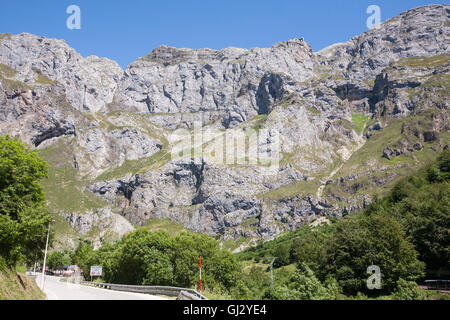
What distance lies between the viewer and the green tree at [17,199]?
25.1 m

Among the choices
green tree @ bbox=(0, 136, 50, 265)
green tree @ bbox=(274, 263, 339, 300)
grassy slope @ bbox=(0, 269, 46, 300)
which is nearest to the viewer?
grassy slope @ bbox=(0, 269, 46, 300)

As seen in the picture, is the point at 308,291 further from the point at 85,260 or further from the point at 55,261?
the point at 55,261

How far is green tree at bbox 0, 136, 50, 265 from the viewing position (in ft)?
82.4

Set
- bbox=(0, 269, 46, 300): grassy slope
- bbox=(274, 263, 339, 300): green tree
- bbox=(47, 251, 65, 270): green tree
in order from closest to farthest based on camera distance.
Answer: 1. bbox=(0, 269, 46, 300): grassy slope
2. bbox=(274, 263, 339, 300): green tree
3. bbox=(47, 251, 65, 270): green tree

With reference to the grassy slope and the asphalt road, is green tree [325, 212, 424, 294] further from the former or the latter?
the grassy slope

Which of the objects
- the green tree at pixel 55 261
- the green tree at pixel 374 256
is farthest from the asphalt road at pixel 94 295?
the green tree at pixel 55 261

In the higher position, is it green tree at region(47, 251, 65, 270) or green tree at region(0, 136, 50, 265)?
green tree at region(0, 136, 50, 265)

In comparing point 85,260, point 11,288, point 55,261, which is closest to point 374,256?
point 11,288

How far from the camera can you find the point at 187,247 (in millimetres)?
73562

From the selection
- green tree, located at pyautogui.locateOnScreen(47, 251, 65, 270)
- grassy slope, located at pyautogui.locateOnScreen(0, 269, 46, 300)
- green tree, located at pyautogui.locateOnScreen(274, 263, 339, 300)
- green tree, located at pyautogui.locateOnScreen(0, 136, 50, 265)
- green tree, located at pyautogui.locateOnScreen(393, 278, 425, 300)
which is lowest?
green tree, located at pyautogui.locateOnScreen(47, 251, 65, 270)

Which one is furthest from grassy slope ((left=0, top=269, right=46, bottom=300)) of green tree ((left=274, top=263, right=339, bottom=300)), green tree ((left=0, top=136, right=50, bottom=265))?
green tree ((left=274, top=263, right=339, bottom=300))
